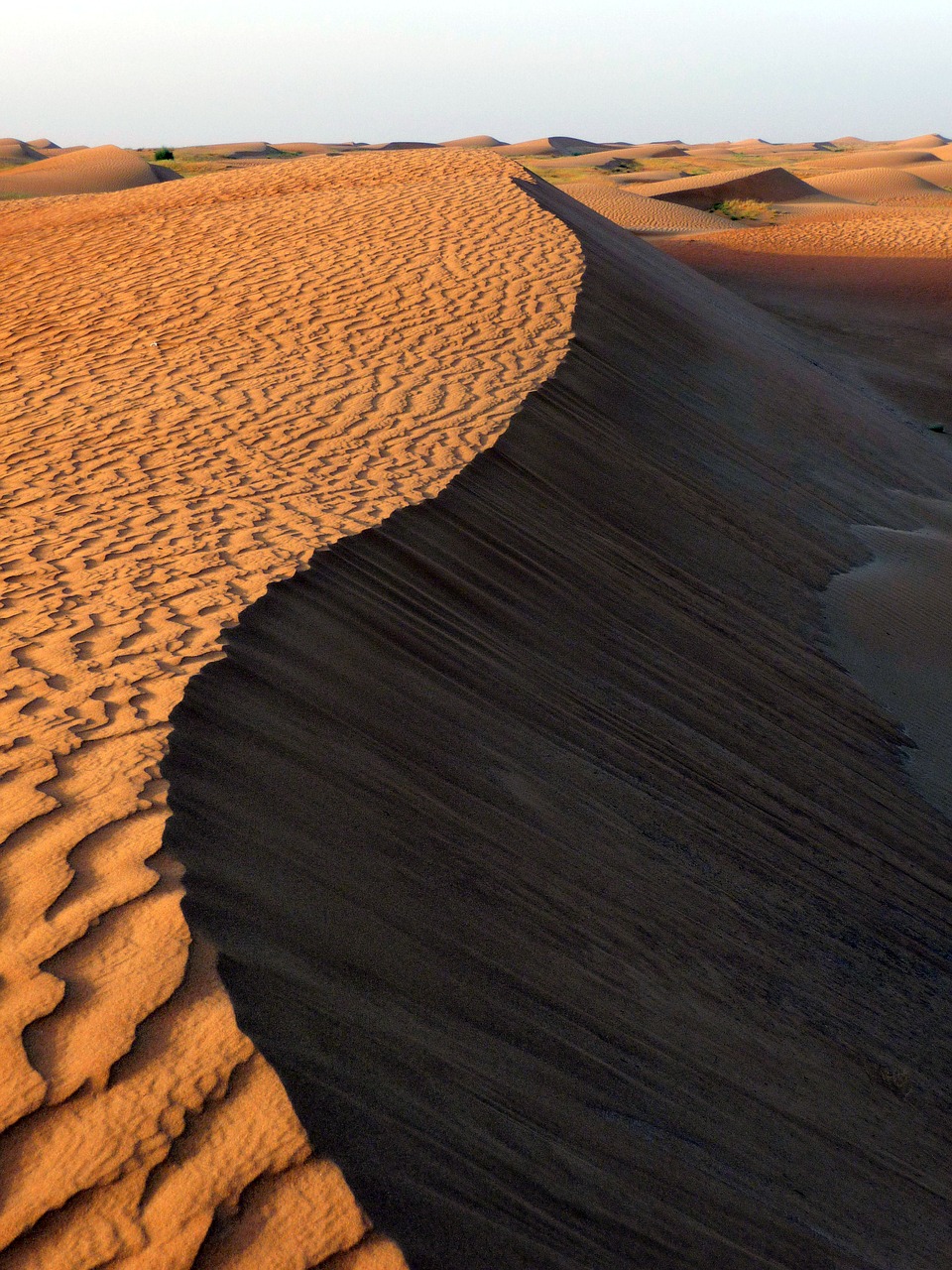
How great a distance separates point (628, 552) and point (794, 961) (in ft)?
9.83

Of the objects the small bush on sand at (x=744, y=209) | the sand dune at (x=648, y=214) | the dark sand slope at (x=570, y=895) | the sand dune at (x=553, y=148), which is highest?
the dark sand slope at (x=570, y=895)

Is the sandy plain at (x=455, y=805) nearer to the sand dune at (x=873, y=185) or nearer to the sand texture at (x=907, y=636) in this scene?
the sand texture at (x=907, y=636)

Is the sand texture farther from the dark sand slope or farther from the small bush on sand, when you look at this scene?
the small bush on sand

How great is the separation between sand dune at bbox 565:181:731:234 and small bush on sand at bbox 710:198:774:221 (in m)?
0.85

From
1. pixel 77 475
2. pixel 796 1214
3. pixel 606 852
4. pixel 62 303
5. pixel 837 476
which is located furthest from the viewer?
pixel 62 303

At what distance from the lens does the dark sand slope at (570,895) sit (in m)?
2.17

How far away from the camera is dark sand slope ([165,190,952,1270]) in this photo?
7.12ft

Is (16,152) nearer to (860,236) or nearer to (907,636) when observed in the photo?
(860,236)

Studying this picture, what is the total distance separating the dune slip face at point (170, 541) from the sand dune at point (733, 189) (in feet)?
60.9

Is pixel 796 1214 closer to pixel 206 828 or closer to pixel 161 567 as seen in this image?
pixel 206 828

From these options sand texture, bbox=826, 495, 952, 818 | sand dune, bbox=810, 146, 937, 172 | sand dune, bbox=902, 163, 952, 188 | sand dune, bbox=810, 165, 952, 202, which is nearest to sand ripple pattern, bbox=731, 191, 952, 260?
sand dune, bbox=810, 165, 952, 202

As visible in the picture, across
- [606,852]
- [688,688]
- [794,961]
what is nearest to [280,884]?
[606,852]

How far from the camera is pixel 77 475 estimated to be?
19.6 ft

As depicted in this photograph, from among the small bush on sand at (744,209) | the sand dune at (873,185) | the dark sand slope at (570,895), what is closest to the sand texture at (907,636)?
the dark sand slope at (570,895)
